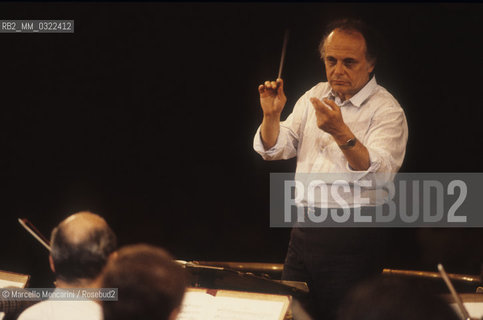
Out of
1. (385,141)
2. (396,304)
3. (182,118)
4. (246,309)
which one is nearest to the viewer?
(396,304)

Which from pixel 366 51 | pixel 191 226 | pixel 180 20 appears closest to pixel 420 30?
pixel 366 51

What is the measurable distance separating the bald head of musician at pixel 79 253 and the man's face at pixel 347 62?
4.60ft

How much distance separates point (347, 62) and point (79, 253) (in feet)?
5.16

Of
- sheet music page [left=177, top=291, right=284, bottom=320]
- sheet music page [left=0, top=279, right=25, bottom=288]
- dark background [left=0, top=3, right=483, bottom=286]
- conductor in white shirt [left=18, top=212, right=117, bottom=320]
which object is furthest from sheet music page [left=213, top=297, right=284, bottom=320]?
dark background [left=0, top=3, right=483, bottom=286]

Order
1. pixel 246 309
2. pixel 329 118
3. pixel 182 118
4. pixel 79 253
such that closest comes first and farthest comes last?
pixel 79 253
pixel 246 309
pixel 329 118
pixel 182 118

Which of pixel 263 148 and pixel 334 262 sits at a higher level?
pixel 263 148

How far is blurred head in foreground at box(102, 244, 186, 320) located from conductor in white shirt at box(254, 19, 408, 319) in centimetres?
140

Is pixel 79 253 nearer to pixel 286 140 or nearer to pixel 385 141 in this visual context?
pixel 286 140

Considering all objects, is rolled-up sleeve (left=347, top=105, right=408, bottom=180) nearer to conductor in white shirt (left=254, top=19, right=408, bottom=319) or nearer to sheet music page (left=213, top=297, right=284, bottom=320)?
conductor in white shirt (left=254, top=19, right=408, bottom=319)

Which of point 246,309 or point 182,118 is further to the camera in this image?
point 182,118

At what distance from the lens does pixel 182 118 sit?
448 cm

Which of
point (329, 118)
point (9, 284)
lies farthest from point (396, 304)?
point (9, 284)

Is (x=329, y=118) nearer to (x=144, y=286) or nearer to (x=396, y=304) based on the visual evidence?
(x=144, y=286)

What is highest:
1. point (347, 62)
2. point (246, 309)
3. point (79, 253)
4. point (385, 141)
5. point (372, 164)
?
point (347, 62)
